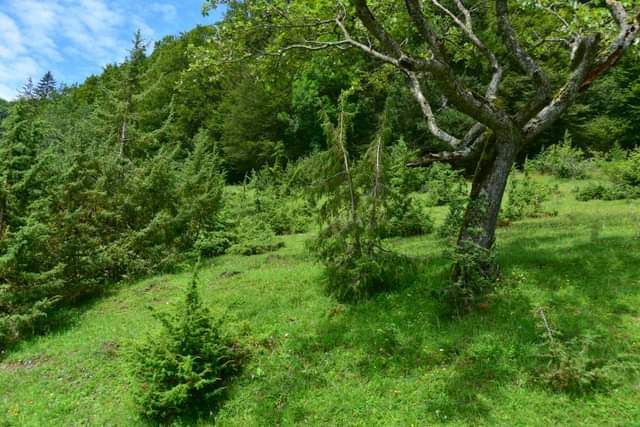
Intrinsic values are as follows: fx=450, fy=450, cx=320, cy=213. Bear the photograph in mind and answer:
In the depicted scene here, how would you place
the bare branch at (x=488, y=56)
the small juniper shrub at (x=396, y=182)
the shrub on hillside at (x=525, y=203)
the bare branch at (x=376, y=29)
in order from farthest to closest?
the shrub on hillside at (x=525, y=203) < the small juniper shrub at (x=396, y=182) < the bare branch at (x=488, y=56) < the bare branch at (x=376, y=29)

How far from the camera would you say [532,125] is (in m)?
7.14

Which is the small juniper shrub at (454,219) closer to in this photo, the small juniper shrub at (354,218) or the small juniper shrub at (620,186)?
the small juniper shrub at (354,218)

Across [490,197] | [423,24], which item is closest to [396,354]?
[490,197]

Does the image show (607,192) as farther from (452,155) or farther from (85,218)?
(85,218)

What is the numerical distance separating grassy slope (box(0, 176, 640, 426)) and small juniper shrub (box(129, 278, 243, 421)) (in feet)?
1.03

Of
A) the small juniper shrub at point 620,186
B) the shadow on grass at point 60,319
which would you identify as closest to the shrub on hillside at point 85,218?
the shadow on grass at point 60,319

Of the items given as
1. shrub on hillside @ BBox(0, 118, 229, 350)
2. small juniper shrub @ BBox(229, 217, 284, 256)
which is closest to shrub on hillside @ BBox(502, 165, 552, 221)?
small juniper shrub @ BBox(229, 217, 284, 256)

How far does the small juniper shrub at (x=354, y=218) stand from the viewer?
7664 millimetres

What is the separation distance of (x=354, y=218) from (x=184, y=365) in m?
3.51

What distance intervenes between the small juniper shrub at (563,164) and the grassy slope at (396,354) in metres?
15.1

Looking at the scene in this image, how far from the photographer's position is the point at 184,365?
586cm

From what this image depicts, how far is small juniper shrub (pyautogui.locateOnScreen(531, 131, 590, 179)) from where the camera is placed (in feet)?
76.8

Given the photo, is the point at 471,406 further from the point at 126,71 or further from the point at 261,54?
the point at 126,71

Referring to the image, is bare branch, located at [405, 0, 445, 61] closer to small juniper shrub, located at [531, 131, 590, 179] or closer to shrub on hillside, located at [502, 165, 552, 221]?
shrub on hillside, located at [502, 165, 552, 221]
